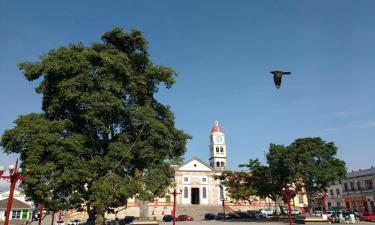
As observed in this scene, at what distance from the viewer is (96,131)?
21188mm

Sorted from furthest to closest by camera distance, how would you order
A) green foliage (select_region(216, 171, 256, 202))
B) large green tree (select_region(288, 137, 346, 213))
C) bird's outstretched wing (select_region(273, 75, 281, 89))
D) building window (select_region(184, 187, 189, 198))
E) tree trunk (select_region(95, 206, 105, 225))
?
building window (select_region(184, 187, 189, 198)) < green foliage (select_region(216, 171, 256, 202)) < large green tree (select_region(288, 137, 346, 213)) < tree trunk (select_region(95, 206, 105, 225)) < bird's outstretched wing (select_region(273, 75, 281, 89))

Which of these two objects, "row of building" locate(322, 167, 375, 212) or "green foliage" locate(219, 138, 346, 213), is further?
"row of building" locate(322, 167, 375, 212)

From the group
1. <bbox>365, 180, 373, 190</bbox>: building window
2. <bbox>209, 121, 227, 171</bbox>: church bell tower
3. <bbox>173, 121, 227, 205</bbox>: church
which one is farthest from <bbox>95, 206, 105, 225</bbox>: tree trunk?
<bbox>209, 121, 227, 171</bbox>: church bell tower

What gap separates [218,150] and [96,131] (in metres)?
60.1

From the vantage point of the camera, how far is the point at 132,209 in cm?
5872

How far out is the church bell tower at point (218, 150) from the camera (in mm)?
78338

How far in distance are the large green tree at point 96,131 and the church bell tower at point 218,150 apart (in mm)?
56147

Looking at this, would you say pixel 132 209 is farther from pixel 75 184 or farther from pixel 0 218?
pixel 75 184

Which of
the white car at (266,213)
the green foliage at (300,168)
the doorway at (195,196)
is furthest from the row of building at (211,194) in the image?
the green foliage at (300,168)

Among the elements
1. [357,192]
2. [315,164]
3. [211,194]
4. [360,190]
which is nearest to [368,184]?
[360,190]

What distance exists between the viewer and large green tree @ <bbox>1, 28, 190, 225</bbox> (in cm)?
1848

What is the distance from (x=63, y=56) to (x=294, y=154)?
24965 mm

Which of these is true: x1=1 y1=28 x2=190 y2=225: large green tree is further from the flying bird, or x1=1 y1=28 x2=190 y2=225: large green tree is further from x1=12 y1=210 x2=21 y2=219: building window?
x1=12 y1=210 x2=21 y2=219: building window

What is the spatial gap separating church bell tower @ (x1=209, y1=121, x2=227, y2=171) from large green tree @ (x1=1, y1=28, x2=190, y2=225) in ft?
184
